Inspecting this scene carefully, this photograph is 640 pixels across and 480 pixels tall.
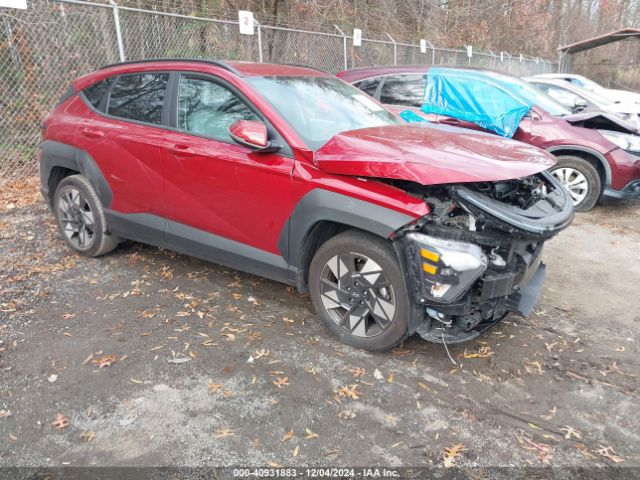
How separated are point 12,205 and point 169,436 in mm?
5082

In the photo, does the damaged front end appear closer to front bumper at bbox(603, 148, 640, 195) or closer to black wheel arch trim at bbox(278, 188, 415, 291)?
black wheel arch trim at bbox(278, 188, 415, 291)

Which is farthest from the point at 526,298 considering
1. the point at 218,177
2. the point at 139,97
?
the point at 139,97

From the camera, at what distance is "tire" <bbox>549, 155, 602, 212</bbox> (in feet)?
21.3

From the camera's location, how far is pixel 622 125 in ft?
21.6

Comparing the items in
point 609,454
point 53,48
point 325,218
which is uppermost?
point 53,48

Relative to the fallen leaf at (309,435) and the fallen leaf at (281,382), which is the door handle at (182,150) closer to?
the fallen leaf at (281,382)

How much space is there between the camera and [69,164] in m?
4.61

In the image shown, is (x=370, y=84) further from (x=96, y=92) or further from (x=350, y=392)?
(x=350, y=392)

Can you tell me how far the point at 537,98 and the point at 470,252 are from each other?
207 inches

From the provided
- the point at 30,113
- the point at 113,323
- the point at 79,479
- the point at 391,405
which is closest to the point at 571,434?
the point at 391,405

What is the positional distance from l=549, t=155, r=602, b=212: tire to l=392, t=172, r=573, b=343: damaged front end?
12.7ft

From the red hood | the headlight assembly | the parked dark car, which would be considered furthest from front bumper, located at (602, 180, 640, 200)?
the red hood

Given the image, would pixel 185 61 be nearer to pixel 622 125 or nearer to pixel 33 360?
pixel 33 360

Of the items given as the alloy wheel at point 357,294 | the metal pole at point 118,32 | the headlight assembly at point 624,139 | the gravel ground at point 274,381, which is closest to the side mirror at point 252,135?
the alloy wheel at point 357,294
